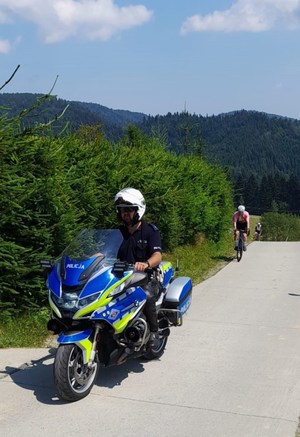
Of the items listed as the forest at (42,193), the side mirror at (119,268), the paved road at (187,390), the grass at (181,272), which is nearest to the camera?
the paved road at (187,390)

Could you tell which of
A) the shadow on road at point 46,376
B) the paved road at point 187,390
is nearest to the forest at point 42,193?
the paved road at point 187,390

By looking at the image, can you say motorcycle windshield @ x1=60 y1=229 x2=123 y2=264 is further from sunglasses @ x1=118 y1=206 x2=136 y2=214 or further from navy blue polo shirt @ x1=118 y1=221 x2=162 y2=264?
sunglasses @ x1=118 y1=206 x2=136 y2=214

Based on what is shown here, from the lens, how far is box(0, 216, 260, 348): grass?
6.26m

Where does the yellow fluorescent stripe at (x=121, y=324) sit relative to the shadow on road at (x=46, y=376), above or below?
above

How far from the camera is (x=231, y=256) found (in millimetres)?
16922

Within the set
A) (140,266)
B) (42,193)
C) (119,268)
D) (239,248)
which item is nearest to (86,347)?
(119,268)

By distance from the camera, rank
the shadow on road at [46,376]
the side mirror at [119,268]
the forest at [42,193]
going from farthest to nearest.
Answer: the forest at [42,193] → the shadow on road at [46,376] → the side mirror at [119,268]

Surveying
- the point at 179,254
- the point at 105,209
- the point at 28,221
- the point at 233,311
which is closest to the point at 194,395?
the point at 28,221

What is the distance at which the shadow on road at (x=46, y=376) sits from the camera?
4684 millimetres

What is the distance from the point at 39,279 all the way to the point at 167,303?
1.99 meters

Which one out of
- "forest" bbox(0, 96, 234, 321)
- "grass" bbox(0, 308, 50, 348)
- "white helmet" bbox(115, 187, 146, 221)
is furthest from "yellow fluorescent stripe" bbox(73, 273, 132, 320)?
"forest" bbox(0, 96, 234, 321)

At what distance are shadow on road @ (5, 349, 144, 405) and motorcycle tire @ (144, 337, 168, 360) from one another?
12cm

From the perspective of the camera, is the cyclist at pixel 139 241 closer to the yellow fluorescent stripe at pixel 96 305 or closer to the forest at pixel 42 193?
the yellow fluorescent stripe at pixel 96 305

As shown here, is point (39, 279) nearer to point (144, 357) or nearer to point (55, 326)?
point (144, 357)
